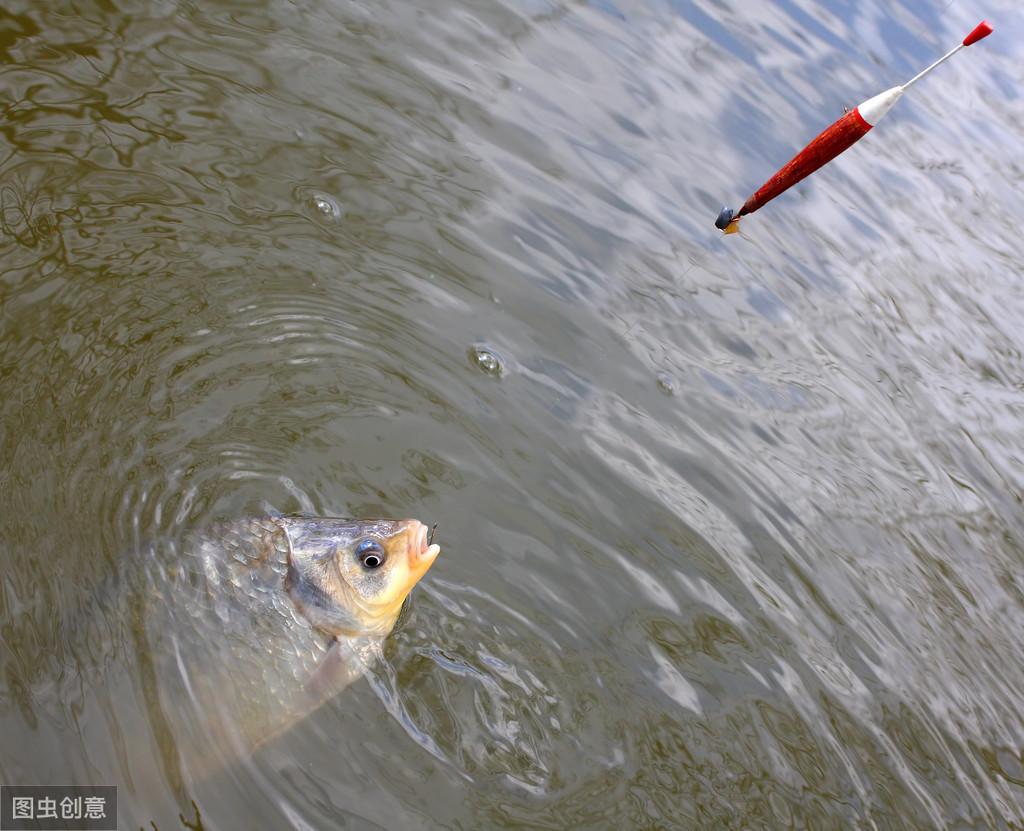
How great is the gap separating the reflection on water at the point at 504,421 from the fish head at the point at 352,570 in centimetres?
24

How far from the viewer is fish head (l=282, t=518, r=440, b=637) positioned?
3.18m

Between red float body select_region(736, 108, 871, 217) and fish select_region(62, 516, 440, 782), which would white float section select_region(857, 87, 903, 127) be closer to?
red float body select_region(736, 108, 871, 217)

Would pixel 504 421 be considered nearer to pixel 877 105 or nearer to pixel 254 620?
pixel 254 620

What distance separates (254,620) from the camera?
3082 millimetres

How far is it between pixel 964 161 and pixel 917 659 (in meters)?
5.28

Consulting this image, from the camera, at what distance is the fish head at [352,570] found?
10.4 ft

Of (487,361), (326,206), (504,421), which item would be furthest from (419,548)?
(326,206)

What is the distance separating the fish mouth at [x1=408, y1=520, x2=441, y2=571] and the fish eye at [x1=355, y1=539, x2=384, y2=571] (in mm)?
103

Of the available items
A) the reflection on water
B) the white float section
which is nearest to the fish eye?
the reflection on water

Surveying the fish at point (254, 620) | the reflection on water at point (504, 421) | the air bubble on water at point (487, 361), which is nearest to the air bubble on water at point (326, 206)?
the reflection on water at point (504, 421)

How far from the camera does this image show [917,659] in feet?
13.6

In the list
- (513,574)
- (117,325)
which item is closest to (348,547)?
(513,574)

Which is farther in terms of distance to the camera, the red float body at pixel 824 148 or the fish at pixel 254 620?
the red float body at pixel 824 148

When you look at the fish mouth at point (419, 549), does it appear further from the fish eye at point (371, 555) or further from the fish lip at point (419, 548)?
the fish eye at point (371, 555)
